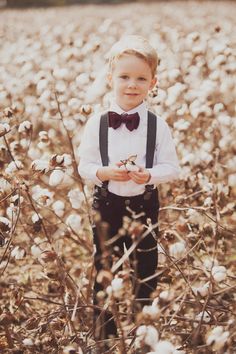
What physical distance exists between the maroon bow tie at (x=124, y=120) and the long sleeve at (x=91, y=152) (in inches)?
2.4

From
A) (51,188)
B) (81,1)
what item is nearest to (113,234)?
(51,188)

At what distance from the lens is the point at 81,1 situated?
1001 inches

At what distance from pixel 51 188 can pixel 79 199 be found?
0.63 metres

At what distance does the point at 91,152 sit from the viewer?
6.88 ft

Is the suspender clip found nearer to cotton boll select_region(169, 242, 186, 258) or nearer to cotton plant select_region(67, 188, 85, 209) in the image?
cotton boll select_region(169, 242, 186, 258)

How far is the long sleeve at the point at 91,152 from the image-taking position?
2084 mm

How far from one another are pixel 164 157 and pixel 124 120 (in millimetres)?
192

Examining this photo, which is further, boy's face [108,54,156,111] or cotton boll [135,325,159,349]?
boy's face [108,54,156,111]

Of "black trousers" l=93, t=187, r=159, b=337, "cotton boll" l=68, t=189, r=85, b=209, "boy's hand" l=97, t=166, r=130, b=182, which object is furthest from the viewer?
"cotton boll" l=68, t=189, r=85, b=209

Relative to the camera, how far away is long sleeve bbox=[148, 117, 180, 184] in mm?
2074

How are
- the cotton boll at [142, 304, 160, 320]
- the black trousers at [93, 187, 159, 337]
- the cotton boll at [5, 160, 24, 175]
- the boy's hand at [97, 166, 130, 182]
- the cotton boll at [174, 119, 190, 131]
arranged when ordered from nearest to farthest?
1. the cotton boll at [142, 304, 160, 320]
2. the boy's hand at [97, 166, 130, 182]
3. the black trousers at [93, 187, 159, 337]
4. the cotton boll at [5, 160, 24, 175]
5. the cotton boll at [174, 119, 190, 131]

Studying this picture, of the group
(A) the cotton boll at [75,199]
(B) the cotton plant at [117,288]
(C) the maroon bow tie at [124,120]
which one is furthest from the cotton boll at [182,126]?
(B) the cotton plant at [117,288]

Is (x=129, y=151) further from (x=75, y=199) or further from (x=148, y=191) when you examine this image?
(x=75, y=199)

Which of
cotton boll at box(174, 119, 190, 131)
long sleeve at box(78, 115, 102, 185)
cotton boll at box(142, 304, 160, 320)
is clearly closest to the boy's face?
long sleeve at box(78, 115, 102, 185)
